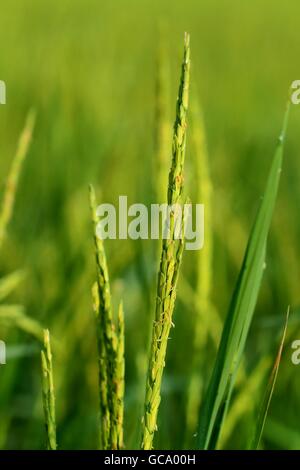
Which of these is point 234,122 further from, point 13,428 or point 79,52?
point 13,428

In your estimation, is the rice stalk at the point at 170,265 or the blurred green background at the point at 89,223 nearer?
the rice stalk at the point at 170,265

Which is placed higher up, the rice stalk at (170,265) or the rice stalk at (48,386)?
the rice stalk at (170,265)

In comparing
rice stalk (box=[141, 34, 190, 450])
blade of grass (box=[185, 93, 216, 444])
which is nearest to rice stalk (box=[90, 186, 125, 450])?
rice stalk (box=[141, 34, 190, 450])

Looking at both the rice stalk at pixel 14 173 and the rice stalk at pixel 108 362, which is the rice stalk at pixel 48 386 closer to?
the rice stalk at pixel 108 362

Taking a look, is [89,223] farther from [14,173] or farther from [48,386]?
[48,386]

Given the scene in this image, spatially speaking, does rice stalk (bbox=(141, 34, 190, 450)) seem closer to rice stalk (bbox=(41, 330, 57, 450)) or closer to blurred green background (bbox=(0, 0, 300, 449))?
rice stalk (bbox=(41, 330, 57, 450))

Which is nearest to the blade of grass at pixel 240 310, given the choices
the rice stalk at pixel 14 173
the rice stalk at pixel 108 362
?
the rice stalk at pixel 108 362
